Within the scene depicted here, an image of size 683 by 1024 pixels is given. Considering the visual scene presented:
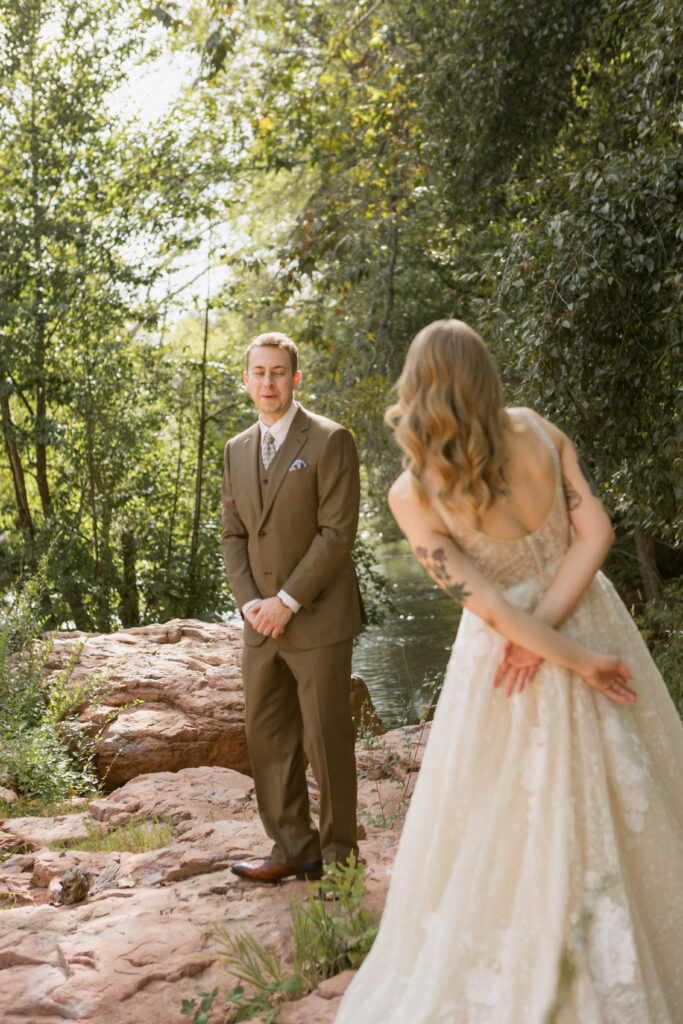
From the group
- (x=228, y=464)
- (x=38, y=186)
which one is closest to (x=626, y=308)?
(x=228, y=464)

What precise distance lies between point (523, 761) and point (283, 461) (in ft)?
5.89

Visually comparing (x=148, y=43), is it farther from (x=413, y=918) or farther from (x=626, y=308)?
(x=413, y=918)

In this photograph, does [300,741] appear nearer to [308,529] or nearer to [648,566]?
[308,529]

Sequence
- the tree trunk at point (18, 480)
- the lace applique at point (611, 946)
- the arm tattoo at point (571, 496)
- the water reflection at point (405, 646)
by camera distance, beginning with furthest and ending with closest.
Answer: the tree trunk at point (18, 480)
the water reflection at point (405, 646)
the arm tattoo at point (571, 496)
the lace applique at point (611, 946)

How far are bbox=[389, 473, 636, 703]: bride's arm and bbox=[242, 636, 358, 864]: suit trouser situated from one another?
55.8 inches

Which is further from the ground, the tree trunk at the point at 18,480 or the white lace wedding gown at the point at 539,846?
the tree trunk at the point at 18,480

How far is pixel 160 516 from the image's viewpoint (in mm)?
13031

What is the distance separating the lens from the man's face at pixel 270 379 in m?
3.90

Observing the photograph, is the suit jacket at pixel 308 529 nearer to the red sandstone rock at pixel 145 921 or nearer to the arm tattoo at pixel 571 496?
the red sandstone rock at pixel 145 921

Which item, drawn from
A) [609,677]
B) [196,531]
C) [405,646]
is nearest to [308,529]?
[609,677]

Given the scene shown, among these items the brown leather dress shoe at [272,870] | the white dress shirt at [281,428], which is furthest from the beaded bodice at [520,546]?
the brown leather dress shoe at [272,870]

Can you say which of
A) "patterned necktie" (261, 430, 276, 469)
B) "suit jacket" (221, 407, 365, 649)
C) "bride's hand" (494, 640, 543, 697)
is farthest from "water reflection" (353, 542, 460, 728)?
"bride's hand" (494, 640, 543, 697)

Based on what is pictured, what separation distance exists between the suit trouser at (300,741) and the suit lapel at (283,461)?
0.52 m

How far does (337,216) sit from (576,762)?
28.7 feet
